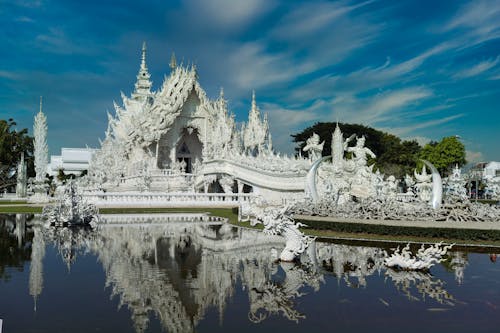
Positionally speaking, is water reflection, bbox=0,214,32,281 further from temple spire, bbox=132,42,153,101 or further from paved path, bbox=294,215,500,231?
temple spire, bbox=132,42,153,101

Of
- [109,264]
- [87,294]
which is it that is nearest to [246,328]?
[87,294]

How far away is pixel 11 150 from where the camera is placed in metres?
62.0

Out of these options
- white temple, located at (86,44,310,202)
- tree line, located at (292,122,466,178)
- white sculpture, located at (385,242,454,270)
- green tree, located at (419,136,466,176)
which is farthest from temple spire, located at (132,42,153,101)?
white sculpture, located at (385,242,454,270)

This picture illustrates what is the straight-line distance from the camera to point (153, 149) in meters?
46.7

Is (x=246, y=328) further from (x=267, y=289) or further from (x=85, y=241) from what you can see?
(x=85, y=241)

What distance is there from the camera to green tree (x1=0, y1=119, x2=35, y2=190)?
58.1 metres

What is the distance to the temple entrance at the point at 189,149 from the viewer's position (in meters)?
52.2

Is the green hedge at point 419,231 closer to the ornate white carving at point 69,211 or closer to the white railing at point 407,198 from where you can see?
the white railing at point 407,198

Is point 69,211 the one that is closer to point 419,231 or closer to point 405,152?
point 419,231

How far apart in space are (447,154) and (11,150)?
58001 millimetres

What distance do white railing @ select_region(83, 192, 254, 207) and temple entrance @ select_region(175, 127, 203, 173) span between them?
17887 mm

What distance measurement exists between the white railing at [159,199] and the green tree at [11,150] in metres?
29.8

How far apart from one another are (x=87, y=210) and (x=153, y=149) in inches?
1003

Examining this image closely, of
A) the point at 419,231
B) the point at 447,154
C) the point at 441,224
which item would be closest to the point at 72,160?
the point at 447,154
